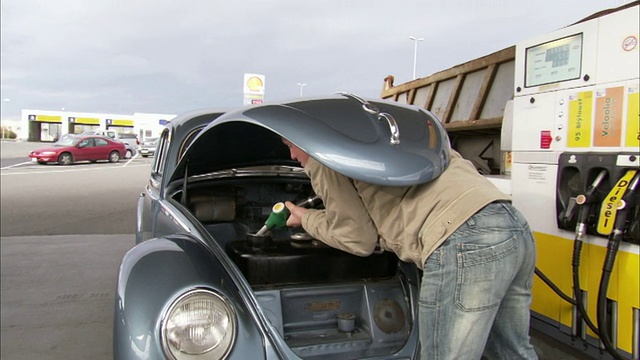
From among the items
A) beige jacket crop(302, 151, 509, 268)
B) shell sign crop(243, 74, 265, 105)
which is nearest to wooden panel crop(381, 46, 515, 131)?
beige jacket crop(302, 151, 509, 268)

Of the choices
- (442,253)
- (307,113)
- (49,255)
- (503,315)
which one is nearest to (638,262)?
(503,315)

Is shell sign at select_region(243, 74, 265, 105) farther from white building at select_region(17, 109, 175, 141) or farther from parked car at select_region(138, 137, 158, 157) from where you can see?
white building at select_region(17, 109, 175, 141)

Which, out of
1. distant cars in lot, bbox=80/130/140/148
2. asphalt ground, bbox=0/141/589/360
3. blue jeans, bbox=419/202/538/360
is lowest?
asphalt ground, bbox=0/141/589/360

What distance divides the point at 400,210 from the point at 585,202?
1657 mm

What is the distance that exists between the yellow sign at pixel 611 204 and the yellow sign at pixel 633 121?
0.17 metres

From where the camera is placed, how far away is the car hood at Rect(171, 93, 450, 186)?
1.57m

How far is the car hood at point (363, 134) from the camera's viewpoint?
5.16 feet

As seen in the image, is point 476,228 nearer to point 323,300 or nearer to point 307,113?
point 307,113

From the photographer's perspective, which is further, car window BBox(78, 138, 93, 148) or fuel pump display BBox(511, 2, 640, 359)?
car window BBox(78, 138, 93, 148)

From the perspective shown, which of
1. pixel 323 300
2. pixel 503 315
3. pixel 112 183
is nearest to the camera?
pixel 503 315

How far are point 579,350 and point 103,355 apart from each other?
3350 mm

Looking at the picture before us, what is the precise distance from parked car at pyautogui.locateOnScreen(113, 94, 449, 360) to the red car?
21.5 meters

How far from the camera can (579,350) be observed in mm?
2998

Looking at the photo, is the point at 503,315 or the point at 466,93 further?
the point at 466,93
